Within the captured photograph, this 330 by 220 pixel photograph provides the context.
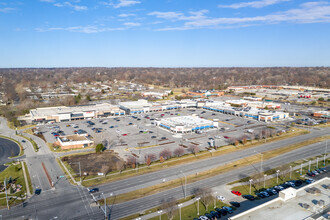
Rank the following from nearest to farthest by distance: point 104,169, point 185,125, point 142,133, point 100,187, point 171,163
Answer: point 100,187
point 104,169
point 171,163
point 142,133
point 185,125

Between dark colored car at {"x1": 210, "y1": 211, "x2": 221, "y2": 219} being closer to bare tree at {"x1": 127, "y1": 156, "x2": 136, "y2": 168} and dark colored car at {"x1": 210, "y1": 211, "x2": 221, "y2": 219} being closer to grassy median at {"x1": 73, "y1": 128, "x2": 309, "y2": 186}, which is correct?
grassy median at {"x1": 73, "y1": 128, "x2": 309, "y2": 186}

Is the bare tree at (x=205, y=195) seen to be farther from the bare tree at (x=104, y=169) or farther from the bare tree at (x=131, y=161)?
the bare tree at (x=104, y=169)

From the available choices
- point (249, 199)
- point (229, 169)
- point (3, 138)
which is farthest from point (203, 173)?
point (3, 138)

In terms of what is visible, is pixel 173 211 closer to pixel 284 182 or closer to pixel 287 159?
pixel 284 182

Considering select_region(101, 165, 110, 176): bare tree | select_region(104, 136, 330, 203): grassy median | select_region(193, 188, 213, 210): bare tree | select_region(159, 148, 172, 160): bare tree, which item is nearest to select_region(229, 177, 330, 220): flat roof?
select_region(193, 188, 213, 210): bare tree

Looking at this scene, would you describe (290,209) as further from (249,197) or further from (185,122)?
(185,122)

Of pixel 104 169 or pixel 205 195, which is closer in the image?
pixel 205 195

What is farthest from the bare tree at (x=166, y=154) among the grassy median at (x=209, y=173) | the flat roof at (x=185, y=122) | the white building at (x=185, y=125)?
the flat roof at (x=185, y=122)

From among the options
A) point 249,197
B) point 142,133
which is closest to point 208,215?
point 249,197
